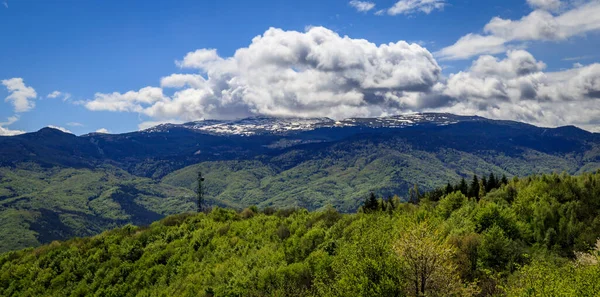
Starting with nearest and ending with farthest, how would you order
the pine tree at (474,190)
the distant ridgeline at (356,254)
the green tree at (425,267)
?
the green tree at (425,267) → the distant ridgeline at (356,254) → the pine tree at (474,190)

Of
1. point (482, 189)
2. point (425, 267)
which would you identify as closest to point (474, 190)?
point (482, 189)

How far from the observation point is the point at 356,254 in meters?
52.8

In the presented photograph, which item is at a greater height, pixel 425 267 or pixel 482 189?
pixel 425 267

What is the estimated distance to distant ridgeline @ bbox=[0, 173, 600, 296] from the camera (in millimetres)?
48062

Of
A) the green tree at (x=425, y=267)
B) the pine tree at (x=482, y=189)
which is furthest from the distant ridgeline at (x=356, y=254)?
the pine tree at (x=482, y=189)

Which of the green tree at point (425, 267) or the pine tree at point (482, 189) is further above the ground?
the green tree at point (425, 267)

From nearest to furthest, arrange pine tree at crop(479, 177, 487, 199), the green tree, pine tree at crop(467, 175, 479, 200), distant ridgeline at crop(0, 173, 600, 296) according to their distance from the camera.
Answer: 1. the green tree
2. distant ridgeline at crop(0, 173, 600, 296)
3. pine tree at crop(479, 177, 487, 199)
4. pine tree at crop(467, 175, 479, 200)

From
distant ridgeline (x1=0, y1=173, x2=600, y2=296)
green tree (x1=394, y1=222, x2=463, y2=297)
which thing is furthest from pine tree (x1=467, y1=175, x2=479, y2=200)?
green tree (x1=394, y1=222, x2=463, y2=297)

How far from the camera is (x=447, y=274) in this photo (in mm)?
48500

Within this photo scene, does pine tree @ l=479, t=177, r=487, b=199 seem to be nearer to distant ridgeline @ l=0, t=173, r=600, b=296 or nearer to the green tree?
distant ridgeline @ l=0, t=173, r=600, b=296

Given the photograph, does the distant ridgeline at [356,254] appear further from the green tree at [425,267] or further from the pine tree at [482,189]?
the pine tree at [482,189]

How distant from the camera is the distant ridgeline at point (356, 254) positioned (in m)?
48.1

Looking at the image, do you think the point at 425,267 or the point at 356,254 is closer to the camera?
Answer: the point at 425,267

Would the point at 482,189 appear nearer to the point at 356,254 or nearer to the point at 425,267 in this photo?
the point at 356,254
